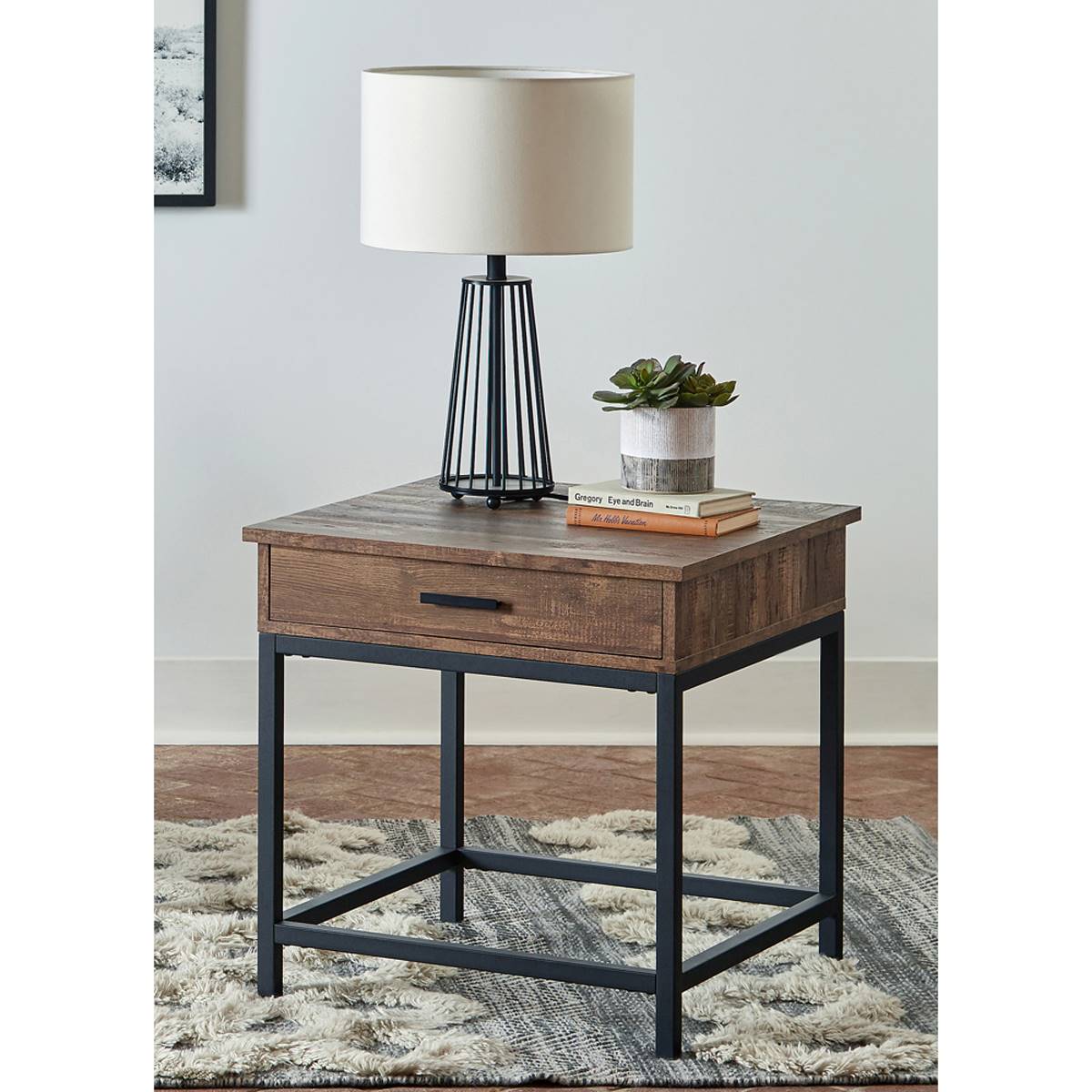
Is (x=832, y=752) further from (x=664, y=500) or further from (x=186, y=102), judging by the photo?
(x=186, y=102)

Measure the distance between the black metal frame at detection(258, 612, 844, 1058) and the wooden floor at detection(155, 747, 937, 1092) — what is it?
2.64 ft

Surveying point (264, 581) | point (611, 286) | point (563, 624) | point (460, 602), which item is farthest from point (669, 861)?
point (611, 286)

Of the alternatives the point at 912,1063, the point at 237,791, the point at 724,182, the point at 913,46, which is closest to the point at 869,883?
the point at 912,1063

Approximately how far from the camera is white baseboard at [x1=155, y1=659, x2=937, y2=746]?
4.39 meters

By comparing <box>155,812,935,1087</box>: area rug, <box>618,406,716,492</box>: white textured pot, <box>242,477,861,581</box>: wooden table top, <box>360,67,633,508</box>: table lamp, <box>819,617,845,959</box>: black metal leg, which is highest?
<box>360,67,633,508</box>: table lamp

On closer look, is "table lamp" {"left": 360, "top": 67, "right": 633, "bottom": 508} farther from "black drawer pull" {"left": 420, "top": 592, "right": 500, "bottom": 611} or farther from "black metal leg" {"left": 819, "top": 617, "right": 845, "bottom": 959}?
"black metal leg" {"left": 819, "top": 617, "right": 845, "bottom": 959}

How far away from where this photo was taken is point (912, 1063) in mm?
2406

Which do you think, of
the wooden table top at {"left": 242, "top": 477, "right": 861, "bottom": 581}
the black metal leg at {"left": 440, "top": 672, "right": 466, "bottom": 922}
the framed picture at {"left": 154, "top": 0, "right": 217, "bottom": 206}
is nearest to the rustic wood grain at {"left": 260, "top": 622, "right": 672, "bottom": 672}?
the wooden table top at {"left": 242, "top": 477, "right": 861, "bottom": 581}

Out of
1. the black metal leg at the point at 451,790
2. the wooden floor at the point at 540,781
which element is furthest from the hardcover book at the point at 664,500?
the wooden floor at the point at 540,781

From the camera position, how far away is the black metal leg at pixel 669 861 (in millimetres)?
2340

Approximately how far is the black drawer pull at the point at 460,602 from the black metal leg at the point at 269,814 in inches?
11.2

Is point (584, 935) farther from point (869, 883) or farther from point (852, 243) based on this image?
point (852, 243)

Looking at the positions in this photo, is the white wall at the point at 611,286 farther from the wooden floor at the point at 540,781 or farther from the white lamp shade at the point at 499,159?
the white lamp shade at the point at 499,159
